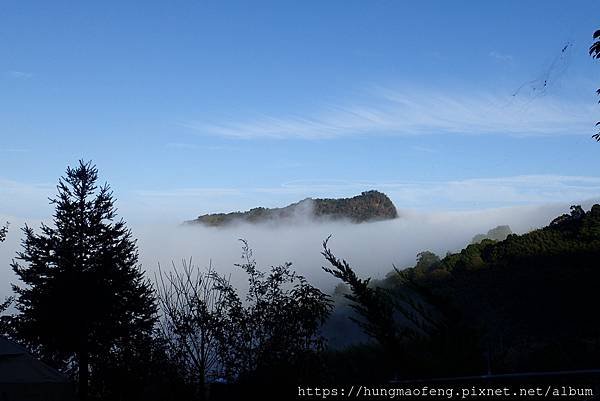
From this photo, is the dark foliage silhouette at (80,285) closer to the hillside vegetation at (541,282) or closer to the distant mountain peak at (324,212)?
the hillside vegetation at (541,282)

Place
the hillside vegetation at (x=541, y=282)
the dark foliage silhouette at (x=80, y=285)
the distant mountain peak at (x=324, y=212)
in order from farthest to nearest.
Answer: the distant mountain peak at (x=324, y=212)
the dark foliage silhouette at (x=80, y=285)
the hillside vegetation at (x=541, y=282)

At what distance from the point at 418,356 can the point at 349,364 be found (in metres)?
7.16

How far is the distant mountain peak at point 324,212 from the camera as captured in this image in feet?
170

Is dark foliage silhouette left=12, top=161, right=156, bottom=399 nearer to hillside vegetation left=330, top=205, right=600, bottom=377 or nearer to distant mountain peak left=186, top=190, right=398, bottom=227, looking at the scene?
hillside vegetation left=330, top=205, right=600, bottom=377

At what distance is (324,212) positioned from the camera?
69750 millimetres

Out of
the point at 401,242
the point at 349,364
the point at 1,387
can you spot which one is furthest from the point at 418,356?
the point at 401,242

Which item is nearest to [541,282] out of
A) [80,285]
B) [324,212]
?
[80,285]

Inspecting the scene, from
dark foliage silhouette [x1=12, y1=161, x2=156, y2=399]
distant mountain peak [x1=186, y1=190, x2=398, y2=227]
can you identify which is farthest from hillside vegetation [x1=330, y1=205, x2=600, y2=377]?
distant mountain peak [x1=186, y1=190, x2=398, y2=227]

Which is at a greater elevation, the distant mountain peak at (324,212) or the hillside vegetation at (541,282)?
the distant mountain peak at (324,212)

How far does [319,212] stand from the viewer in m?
68.6

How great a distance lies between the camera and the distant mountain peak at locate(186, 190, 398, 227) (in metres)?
51.9

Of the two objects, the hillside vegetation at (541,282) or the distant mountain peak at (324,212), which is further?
the distant mountain peak at (324,212)

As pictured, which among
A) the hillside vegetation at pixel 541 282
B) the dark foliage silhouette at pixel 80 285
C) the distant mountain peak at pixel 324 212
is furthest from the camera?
the distant mountain peak at pixel 324 212

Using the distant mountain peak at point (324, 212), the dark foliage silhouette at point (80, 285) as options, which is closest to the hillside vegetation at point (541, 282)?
the dark foliage silhouette at point (80, 285)
